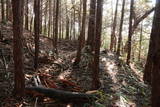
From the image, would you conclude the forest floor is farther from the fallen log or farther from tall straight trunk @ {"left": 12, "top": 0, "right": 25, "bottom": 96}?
tall straight trunk @ {"left": 12, "top": 0, "right": 25, "bottom": 96}

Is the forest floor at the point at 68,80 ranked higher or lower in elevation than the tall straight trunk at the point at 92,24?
A: lower

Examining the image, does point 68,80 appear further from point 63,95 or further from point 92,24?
point 92,24

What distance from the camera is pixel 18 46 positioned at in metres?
7.92

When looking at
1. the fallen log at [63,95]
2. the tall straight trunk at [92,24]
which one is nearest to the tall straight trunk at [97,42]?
the fallen log at [63,95]

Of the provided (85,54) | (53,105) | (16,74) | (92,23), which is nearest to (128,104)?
(53,105)

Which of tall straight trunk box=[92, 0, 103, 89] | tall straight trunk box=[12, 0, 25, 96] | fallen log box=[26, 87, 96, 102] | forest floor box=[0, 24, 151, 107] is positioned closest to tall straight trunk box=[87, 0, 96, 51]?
forest floor box=[0, 24, 151, 107]

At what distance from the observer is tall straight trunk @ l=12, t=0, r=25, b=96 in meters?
7.59

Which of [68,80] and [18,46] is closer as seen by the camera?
[18,46]

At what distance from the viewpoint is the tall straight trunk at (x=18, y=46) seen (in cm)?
759

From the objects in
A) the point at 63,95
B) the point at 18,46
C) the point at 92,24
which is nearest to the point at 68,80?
the point at 63,95

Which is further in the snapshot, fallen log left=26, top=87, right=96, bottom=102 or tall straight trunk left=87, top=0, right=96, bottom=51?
tall straight trunk left=87, top=0, right=96, bottom=51

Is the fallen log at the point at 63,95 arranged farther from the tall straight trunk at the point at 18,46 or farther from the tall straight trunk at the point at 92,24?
the tall straight trunk at the point at 92,24

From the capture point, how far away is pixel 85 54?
49.8 feet

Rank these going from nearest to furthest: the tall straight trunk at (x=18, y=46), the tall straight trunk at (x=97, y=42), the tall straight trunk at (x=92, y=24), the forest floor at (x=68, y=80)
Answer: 1. the tall straight trunk at (x=18, y=46)
2. the forest floor at (x=68, y=80)
3. the tall straight trunk at (x=97, y=42)
4. the tall straight trunk at (x=92, y=24)
